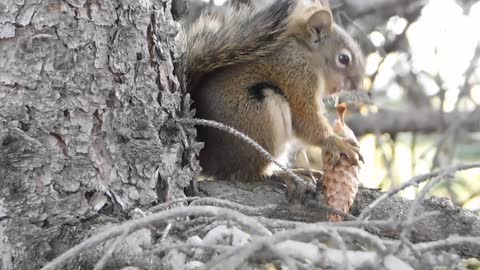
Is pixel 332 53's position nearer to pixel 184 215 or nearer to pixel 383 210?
pixel 383 210

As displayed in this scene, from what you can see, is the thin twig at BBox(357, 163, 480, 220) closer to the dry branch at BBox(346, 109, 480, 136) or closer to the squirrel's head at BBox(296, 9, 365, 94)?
the squirrel's head at BBox(296, 9, 365, 94)

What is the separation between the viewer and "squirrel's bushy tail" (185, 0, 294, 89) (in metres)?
2.00

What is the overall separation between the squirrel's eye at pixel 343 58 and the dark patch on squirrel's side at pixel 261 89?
30 cm

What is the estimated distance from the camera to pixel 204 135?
207 cm

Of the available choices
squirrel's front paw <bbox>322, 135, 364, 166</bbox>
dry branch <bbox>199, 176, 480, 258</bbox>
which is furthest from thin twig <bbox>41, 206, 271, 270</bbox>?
squirrel's front paw <bbox>322, 135, 364, 166</bbox>

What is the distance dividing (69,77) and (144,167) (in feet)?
0.75

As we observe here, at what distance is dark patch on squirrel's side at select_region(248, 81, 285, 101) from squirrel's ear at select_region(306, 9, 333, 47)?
25 centimetres

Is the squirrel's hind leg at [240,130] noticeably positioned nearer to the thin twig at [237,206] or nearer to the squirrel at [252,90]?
the squirrel at [252,90]

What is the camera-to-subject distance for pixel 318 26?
233cm

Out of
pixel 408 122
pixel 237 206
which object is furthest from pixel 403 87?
pixel 237 206

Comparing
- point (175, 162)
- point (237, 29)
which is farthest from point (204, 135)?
point (175, 162)

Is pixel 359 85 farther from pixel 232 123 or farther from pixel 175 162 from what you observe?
pixel 175 162

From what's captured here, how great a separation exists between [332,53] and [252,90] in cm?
41

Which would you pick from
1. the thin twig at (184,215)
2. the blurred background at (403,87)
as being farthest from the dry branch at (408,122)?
the thin twig at (184,215)
